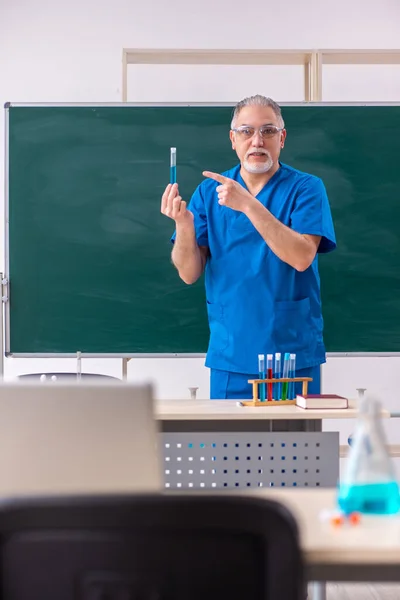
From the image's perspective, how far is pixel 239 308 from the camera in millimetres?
2570

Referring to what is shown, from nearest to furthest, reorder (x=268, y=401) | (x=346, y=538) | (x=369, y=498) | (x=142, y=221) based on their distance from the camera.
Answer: (x=346, y=538), (x=369, y=498), (x=268, y=401), (x=142, y=221)

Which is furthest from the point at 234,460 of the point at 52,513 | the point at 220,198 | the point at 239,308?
the point at 52,513

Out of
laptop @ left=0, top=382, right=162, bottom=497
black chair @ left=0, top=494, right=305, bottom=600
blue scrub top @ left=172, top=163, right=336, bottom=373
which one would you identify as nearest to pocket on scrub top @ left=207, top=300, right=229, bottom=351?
blue scrub top @ left=172, top=163, right=336, bottom=373

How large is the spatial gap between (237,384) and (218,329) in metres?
0.20

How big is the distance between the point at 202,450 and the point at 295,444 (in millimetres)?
262

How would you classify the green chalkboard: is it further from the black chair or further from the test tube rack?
the black chair

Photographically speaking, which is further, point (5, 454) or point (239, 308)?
point (239, 308)

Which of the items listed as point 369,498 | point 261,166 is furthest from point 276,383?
point 369,498

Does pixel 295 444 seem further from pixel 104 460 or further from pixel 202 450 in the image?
pixel 104 460

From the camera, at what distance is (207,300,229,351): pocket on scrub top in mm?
2572

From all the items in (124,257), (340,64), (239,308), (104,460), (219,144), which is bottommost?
(104,460)

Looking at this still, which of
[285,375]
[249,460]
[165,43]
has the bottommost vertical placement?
[249,460]

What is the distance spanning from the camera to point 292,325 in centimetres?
253

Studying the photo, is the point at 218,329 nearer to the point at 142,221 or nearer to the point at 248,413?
the point at 248,413
